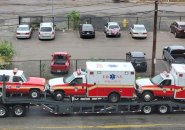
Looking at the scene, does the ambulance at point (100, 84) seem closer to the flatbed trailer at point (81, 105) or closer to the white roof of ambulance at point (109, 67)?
the white roof of ambulance at point (109, 67)

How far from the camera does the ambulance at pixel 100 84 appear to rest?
3275cm

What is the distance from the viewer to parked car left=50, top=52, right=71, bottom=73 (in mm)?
42062

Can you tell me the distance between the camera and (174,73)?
1331 inches

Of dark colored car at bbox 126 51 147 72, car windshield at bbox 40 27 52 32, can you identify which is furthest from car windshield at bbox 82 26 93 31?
dark colored car at bbox 126 51 147 72

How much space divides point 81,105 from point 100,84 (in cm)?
182

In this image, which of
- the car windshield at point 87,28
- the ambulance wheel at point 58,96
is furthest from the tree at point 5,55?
the car windshield at point 87,28

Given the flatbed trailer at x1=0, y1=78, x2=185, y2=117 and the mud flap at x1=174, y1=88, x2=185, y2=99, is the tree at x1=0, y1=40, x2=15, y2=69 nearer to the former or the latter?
the flatbed trailer at x1=0, y1=78, x2=185, y2=117

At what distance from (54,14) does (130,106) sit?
32765 mm

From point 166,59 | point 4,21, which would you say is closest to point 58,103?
point 166,59

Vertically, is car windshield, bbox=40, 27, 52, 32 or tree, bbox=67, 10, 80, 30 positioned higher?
tree, bbox=67, 10, 80, 30

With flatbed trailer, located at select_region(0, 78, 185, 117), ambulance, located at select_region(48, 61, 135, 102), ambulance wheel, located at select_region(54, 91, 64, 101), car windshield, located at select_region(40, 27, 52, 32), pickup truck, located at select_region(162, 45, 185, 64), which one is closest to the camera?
flatbed trailer, located at select_region(0, 78, 185, 117)

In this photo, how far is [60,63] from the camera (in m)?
42.4

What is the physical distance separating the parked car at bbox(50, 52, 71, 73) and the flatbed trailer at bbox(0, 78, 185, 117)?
8898 mm

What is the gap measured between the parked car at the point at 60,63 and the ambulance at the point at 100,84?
28.1 ft
